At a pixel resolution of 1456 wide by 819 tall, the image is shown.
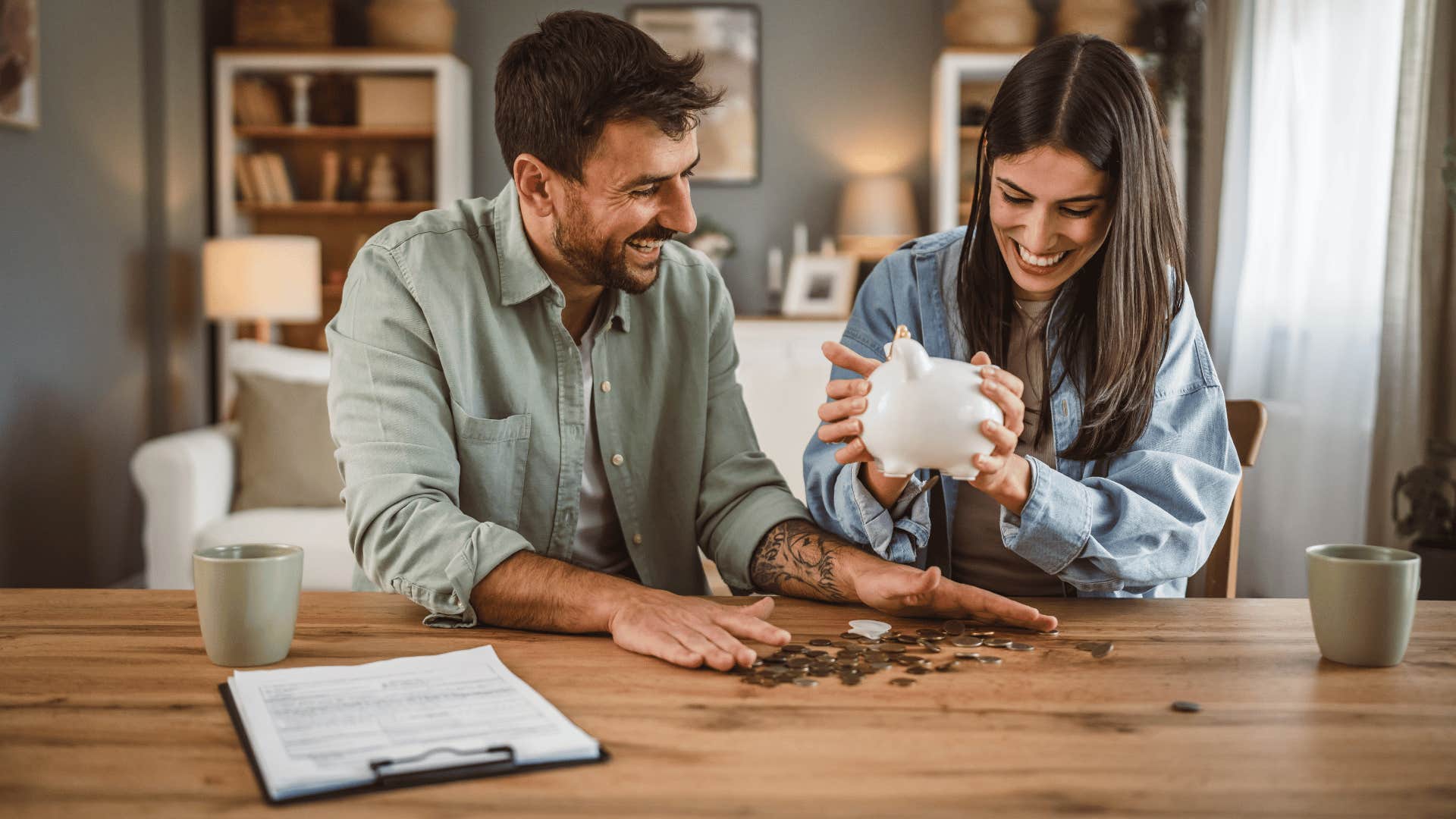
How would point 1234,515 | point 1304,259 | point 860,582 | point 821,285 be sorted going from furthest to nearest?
point 821,285 < point 1304,259 < point 1234,515 < point 860,582

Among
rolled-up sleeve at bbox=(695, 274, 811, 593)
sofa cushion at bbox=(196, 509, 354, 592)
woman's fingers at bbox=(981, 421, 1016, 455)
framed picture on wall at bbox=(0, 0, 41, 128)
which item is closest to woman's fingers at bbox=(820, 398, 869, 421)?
woman's fingers at bbox=(981, 421, 1016, 455)

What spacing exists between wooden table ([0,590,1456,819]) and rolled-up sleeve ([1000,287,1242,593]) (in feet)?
0.40

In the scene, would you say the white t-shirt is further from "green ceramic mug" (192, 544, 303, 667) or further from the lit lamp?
the lit lamp

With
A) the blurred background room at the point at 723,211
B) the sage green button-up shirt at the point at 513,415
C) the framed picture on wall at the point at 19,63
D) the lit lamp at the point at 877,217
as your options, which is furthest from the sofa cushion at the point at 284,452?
the lit lamp at the point at 877,217

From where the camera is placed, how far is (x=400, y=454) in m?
1.34

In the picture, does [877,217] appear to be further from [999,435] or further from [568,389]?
[999,435]

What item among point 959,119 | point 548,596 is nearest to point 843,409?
point 548,596

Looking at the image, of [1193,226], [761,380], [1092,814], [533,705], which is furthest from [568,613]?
[1193,226]

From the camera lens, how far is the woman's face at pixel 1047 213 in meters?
1.32

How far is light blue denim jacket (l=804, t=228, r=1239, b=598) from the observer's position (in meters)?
1.29

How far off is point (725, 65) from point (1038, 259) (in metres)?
4.49

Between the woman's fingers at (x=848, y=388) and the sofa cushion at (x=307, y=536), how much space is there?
219 centimetres

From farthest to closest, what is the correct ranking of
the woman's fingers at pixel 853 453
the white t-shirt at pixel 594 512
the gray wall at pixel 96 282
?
the gray wall at pixel 96 282
the white t-shirt at pixel 594 512
the woman's fingers at pixel 853 453

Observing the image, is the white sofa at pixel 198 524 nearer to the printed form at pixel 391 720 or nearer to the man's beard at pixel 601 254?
the man's beard at pixel 601 254
